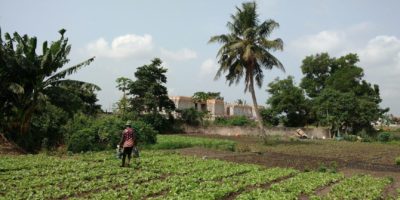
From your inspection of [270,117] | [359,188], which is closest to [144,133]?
[359,188]

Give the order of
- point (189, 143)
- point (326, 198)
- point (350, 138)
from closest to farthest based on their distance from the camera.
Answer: point (326, 198), point (189, 143), point (350, 138)

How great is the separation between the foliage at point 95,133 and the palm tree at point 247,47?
10234 millimetres

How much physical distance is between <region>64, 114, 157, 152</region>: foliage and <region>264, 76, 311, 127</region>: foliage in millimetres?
32463

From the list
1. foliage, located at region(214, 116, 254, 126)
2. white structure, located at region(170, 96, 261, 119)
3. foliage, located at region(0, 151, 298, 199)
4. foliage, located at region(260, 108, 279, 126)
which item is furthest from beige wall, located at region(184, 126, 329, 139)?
foliage, located at region(0, 151, 298, 199)

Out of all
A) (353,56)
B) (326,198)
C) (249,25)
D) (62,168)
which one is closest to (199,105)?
(353,56)

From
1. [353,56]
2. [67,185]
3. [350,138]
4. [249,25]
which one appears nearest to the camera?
[67,185]

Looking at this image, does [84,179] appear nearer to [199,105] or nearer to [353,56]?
[353,56]

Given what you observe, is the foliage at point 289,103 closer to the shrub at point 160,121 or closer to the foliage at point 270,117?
the foliage at point 270,117

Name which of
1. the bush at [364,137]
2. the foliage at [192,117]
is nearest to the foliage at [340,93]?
the bush at [364,137]

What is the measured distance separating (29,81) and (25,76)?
35cm

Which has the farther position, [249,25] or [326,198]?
[249,25]

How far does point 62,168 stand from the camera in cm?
1562

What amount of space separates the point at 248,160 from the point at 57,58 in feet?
40.9

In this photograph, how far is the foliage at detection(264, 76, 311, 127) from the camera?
5503 centimetres
